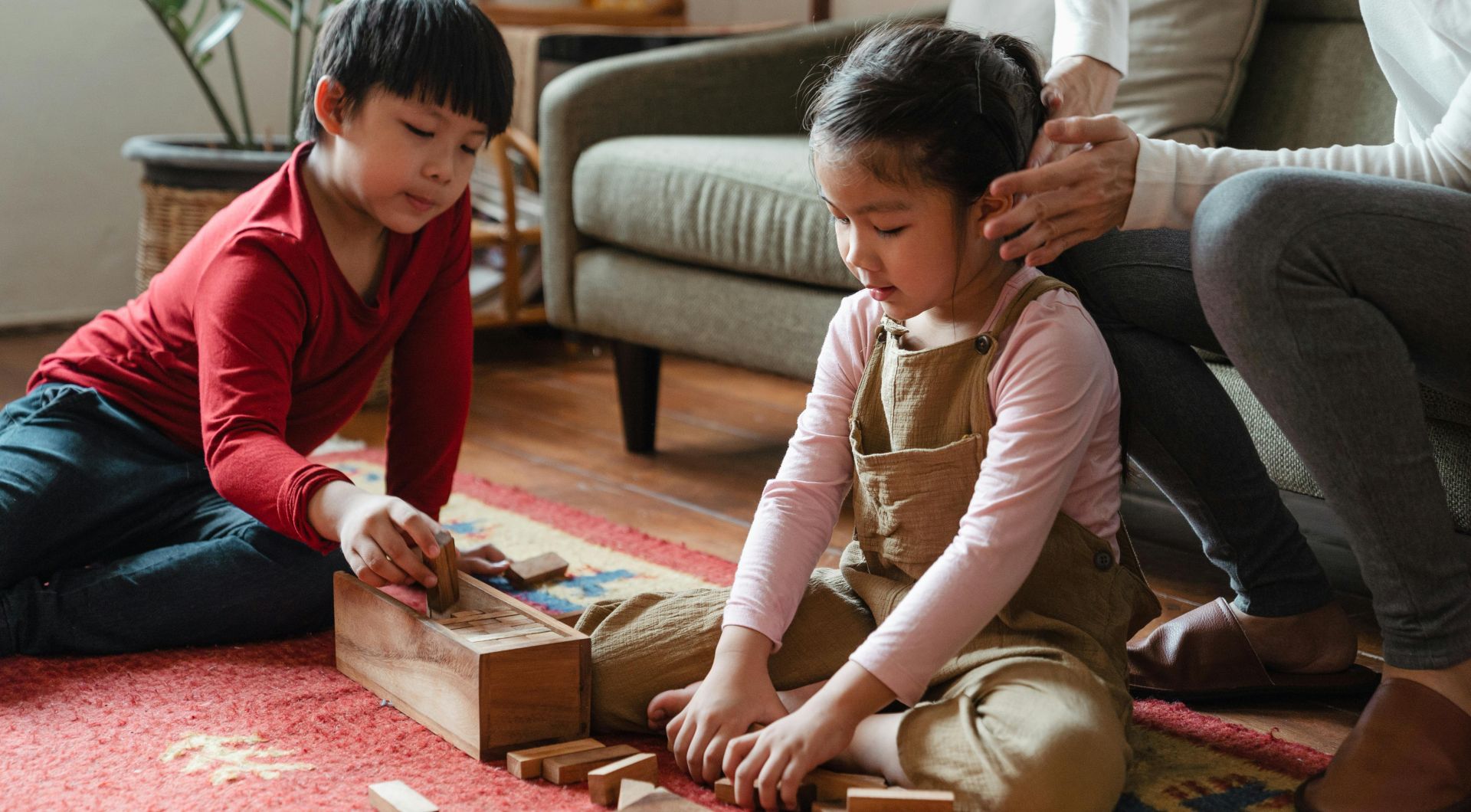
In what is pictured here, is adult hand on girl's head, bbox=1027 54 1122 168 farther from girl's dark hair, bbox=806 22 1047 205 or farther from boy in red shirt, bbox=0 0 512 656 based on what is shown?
boy in red shirt, bbox=0 0 512 656

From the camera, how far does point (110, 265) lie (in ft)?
9.20

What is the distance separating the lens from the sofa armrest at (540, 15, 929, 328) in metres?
1.87

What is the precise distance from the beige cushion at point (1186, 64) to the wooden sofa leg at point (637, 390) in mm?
671

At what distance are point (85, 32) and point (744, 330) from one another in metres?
1.71

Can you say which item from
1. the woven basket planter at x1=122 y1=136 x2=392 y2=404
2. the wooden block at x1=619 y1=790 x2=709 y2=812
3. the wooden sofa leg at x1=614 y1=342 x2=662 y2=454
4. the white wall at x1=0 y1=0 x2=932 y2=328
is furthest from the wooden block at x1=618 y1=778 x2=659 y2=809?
the white wall at x1=0 y1=0 x2=932 y2=328

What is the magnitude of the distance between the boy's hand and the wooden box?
0.03m

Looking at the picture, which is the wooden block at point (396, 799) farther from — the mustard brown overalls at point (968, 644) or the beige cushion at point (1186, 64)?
the beige cushion at point (1186, 64)

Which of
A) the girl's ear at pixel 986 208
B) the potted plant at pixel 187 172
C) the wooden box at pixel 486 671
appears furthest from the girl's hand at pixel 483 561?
the potted plant at pixel 187 172

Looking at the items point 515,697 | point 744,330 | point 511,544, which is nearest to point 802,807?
point 515,697

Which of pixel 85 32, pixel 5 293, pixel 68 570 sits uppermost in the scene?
pixel 85 32

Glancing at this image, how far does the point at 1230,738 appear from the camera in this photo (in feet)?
3.26

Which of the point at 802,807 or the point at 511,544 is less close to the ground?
the point at 802,807

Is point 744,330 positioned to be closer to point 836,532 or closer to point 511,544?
point 836,532

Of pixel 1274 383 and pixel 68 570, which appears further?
pixel 68 570
